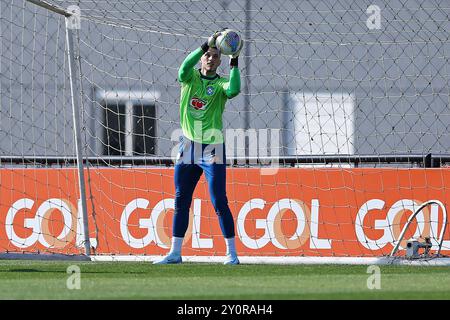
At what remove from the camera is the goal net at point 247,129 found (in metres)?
12.5

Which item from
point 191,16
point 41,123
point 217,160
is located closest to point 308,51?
point 191,16

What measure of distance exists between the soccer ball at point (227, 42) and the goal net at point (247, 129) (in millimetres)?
2225

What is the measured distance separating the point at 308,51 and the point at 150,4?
2526mm

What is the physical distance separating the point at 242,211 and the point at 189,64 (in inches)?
99.6

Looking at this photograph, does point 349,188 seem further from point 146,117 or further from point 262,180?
point 146,117

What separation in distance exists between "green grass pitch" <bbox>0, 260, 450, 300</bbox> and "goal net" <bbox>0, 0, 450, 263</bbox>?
131cm

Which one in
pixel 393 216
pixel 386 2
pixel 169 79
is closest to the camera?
pixel 393 216

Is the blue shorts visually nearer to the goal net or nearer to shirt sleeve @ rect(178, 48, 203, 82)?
shirt sleeve @ rect(178, 48, 203, 82)

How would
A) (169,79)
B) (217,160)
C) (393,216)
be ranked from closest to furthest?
(217,160), (393,216), (169,79)

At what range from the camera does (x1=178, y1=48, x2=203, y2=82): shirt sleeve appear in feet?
35.0

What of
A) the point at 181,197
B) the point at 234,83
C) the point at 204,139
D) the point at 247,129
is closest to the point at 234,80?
the point at 234,83

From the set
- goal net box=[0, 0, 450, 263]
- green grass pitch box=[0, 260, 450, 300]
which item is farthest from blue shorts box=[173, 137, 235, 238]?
goal net box=[0, 0, 450, 263]

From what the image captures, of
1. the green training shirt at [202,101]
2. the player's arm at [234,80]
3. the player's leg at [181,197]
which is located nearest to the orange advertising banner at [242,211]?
the player's leg at [181,197]

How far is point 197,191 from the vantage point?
42.1 ft
